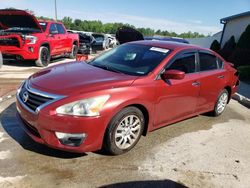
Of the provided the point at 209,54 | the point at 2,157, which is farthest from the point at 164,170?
the point at 209,54

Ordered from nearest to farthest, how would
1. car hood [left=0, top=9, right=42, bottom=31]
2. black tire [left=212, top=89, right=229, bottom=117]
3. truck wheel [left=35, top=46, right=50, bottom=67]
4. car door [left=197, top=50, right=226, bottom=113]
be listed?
1. car door [left=197, top=50, right=226, bottom=113]
2. black tire [left=212, top=89, right=229, bottom=117]
3. car hood [left=0, top=9, right=42, bottom=31]
4. truck wheel [left=35, top=46, right=50, bottom=67]

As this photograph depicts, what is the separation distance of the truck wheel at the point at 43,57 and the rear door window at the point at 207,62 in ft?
25.3

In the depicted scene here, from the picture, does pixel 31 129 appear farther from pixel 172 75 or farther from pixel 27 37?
pixel 27 37

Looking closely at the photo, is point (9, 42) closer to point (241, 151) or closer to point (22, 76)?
point (22, 76)

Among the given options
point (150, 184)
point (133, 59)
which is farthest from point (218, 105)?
point (150, 184)

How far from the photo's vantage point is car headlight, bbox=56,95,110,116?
12.5 ft

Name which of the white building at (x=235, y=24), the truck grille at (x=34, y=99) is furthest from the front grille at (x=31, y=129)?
the white building at (x=235, y=24)

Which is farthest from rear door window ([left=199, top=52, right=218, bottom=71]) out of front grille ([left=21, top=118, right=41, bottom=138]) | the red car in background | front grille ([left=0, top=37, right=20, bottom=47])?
front grille ([left=0, top=37, right=20, bottom=47])

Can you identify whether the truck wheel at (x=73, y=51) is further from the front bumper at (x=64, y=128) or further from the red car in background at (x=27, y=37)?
the front bumper at (x=64, y=128)

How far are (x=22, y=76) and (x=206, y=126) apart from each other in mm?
6195

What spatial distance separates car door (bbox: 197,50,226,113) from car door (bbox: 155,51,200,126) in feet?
0.66

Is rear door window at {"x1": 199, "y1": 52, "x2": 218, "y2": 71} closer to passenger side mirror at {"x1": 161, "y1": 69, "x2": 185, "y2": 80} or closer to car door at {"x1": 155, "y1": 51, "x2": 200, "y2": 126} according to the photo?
car door at {"x1": 155, "y1": 51, "x2": 200, "y2": 126}

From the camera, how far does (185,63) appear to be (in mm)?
5512

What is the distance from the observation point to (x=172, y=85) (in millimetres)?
5012
